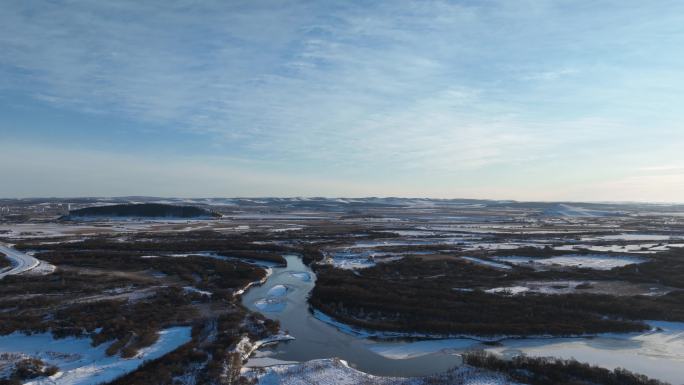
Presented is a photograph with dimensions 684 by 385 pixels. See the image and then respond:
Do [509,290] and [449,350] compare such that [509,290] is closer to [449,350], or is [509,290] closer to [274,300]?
[449,350]

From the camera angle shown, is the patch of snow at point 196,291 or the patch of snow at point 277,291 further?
the patch of snow at point 277,291

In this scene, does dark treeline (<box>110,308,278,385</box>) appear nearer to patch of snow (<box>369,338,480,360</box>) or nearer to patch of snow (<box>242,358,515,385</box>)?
patch of snow (<box>242,358,515,385</box>)

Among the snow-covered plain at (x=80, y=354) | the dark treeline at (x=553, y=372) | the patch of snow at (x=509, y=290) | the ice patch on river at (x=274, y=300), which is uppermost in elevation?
the patch of snow at (x=509, y=290)

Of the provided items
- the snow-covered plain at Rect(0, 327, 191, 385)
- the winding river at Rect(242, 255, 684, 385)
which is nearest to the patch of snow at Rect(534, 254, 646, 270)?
the winding river at Rect(242, 255, 684, 385)

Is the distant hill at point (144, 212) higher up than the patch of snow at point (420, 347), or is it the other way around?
the distant hill at point (144, 212)

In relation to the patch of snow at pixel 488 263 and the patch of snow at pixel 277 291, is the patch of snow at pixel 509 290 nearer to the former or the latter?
the patch of snow at pixel 488 263

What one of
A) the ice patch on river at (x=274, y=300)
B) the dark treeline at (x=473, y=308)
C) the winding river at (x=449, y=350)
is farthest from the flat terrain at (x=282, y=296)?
the winding river at (x=449, y=350)

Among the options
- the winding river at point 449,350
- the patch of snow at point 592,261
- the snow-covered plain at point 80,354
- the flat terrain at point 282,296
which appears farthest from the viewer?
the patch of snow at point 592,261
